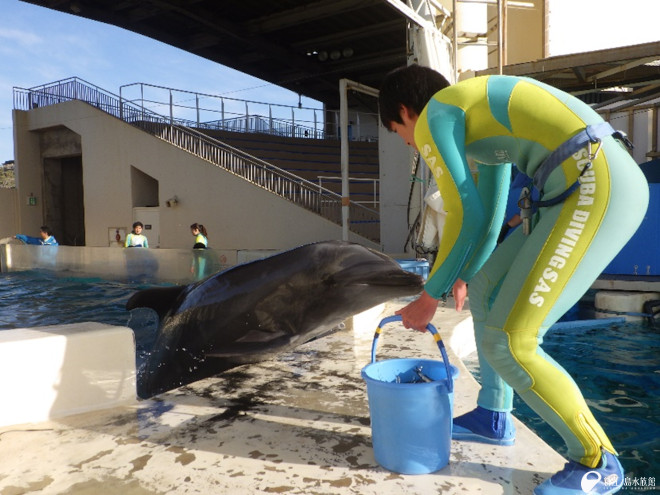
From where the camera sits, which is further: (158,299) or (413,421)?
(158,299)

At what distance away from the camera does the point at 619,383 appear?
3986mm

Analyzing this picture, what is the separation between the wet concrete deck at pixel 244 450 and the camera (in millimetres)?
1931

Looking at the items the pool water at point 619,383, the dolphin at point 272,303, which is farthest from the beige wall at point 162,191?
the dolphin at point 272,303

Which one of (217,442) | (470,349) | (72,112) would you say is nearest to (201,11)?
(72,112)

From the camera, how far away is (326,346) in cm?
392

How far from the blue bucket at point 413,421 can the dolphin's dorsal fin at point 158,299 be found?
83.5 inches

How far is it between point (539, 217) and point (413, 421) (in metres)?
0.87

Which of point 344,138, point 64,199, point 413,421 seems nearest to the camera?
point 413,421

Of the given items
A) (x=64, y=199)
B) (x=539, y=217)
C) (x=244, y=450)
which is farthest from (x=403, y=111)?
(x=64, y=199)

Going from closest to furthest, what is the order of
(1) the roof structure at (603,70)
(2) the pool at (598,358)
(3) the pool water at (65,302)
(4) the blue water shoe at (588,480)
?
(4) the blue water shoe at (588,480), (2) the pool at (598,358), (3) the pool water at (65,302), (1) the roof structure at (603,70)

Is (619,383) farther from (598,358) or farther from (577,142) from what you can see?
(577,142)

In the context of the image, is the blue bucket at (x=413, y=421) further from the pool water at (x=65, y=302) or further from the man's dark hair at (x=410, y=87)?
the pool water at (x=65, y=302)

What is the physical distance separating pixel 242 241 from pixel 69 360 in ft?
38.4

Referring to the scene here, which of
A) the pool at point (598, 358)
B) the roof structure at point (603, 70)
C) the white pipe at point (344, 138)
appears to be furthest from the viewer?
the white pipe at point (344, 138)
